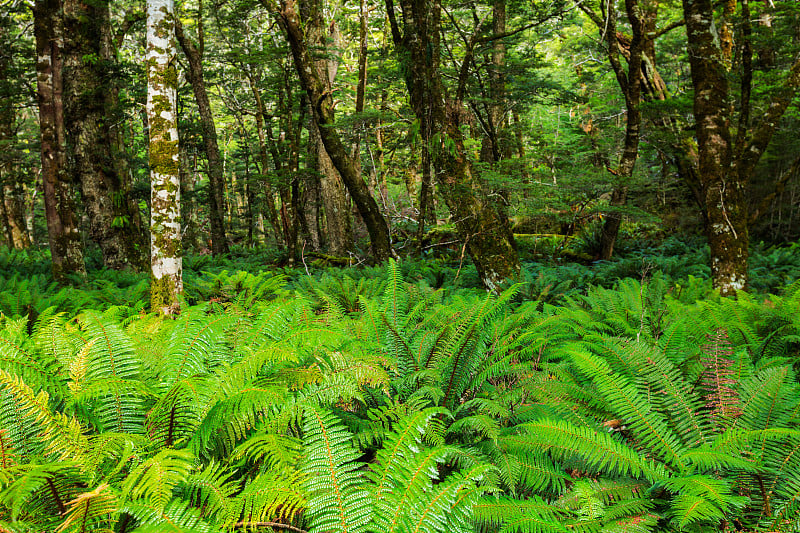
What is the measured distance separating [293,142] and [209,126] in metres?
3.05

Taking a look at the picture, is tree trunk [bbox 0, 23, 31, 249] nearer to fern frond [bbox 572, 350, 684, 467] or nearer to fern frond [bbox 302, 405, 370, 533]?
fern frond [bbox 302, 405, 370, 533]

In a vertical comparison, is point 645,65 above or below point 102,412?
above

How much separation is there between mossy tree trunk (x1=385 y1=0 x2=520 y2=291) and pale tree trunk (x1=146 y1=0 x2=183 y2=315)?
3.14 metres

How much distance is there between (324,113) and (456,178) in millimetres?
2852

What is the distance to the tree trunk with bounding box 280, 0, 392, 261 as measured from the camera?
261 inches

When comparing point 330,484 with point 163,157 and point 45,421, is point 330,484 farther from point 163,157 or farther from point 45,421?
point 163,157

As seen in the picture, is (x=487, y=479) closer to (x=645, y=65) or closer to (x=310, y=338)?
(x=310, y=338)

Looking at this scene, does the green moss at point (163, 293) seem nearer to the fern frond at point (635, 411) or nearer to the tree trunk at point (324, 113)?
the tree trunk at point (324, 113)

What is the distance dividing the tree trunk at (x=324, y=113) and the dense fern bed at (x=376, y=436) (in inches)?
190

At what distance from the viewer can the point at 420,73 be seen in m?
6.33

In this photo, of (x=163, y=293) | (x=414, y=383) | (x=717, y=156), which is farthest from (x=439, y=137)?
(x=414, y=383)

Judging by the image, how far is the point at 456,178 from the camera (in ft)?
19.2

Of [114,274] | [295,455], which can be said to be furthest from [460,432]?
[114,274]

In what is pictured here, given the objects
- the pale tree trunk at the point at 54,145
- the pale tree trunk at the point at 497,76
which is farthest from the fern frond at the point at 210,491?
the pale tree trunk at the point at 497,76
